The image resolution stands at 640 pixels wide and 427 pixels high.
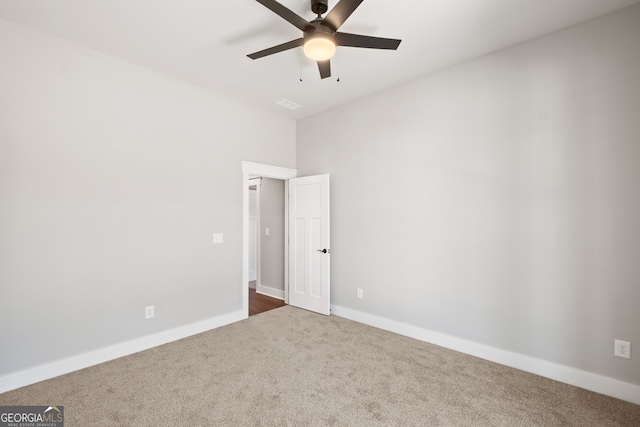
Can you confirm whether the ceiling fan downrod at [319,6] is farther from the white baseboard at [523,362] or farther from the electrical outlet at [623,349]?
the electrical outlet at [623,349]

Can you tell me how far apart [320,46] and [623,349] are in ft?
10.8

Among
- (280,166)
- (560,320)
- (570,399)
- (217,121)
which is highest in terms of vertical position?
(217,121)

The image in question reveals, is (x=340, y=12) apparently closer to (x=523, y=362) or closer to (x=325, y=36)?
(x=325, y=36)

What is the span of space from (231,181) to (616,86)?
13.0 feet

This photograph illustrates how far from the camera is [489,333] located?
9.38ft

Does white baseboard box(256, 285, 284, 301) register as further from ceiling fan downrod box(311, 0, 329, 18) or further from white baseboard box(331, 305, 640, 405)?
ceiling fan downrod box(311, 0, 329, 18)

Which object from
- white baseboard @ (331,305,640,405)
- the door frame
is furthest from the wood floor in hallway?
white baseboard @ (331,305,640,405)

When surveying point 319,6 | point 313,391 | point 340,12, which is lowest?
point 313,391

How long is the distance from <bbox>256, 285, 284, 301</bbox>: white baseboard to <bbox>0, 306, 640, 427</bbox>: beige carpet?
1.80 m

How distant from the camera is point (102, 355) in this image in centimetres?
279

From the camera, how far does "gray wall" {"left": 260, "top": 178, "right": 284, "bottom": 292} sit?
198 inches

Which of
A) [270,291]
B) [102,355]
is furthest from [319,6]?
[270,291]

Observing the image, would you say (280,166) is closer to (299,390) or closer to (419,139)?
(419,139)

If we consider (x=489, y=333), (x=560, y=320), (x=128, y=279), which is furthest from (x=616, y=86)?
(x=128, y=279)
